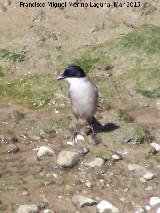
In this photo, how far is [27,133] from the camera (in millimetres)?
11734

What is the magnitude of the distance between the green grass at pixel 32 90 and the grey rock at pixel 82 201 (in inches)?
158

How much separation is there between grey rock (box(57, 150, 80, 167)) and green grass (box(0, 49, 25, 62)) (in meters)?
5.15

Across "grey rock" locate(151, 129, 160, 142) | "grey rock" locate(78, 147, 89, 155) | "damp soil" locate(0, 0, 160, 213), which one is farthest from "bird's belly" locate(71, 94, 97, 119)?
"grey rock" locate(151, 129, 160, 142)

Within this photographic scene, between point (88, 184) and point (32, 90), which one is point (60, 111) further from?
point (88, 184)

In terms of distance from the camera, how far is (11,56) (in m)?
15.3

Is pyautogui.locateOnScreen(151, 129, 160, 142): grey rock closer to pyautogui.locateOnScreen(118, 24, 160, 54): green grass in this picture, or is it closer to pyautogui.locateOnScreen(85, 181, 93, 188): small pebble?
pyautogui.locateOnScreen(85, 181, 93, 188): small pebble

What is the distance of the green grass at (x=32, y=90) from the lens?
13.3 m

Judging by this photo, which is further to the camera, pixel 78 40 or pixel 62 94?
pixel 78 40

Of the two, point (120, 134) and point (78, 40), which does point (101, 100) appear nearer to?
point (120, 134)

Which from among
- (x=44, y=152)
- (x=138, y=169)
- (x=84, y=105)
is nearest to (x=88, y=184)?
(x=138, y=169)

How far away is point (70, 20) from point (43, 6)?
3.67 feet

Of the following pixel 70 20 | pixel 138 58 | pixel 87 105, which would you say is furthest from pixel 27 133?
pixel 70 20

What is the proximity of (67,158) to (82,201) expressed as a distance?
4.15ft

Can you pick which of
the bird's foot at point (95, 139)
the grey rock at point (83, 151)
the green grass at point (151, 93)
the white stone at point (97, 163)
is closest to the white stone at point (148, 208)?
the white stone at point (97, 163)
